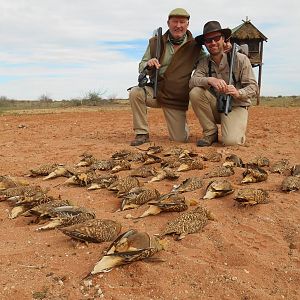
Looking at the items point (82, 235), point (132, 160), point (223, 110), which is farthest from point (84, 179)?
point (223, 110)

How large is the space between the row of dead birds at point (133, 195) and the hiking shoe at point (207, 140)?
0.67 m

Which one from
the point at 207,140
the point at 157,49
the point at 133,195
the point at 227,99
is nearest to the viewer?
the point at 133,195

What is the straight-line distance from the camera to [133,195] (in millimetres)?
4289

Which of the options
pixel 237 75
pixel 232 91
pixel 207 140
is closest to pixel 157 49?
pixel 237 75

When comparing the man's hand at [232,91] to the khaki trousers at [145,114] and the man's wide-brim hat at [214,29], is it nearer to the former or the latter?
the man's wide-brim hat at [214,29]

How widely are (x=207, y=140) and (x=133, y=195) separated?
3053 mm

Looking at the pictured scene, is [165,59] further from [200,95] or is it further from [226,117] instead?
[226,117]

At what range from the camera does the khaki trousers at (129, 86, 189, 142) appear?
7.45 m

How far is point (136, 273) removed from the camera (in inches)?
113

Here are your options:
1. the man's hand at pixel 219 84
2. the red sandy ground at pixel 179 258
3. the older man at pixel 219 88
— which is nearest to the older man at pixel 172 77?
the older man at pixel 219 88

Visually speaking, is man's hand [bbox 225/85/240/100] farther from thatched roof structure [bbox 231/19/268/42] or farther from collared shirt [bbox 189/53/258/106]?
thatched roof structure [bbox 231/19/268/42]

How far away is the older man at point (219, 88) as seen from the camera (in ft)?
21.0

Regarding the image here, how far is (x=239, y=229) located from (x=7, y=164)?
3.98 metres

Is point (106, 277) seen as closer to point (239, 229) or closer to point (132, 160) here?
point (239, 229)
